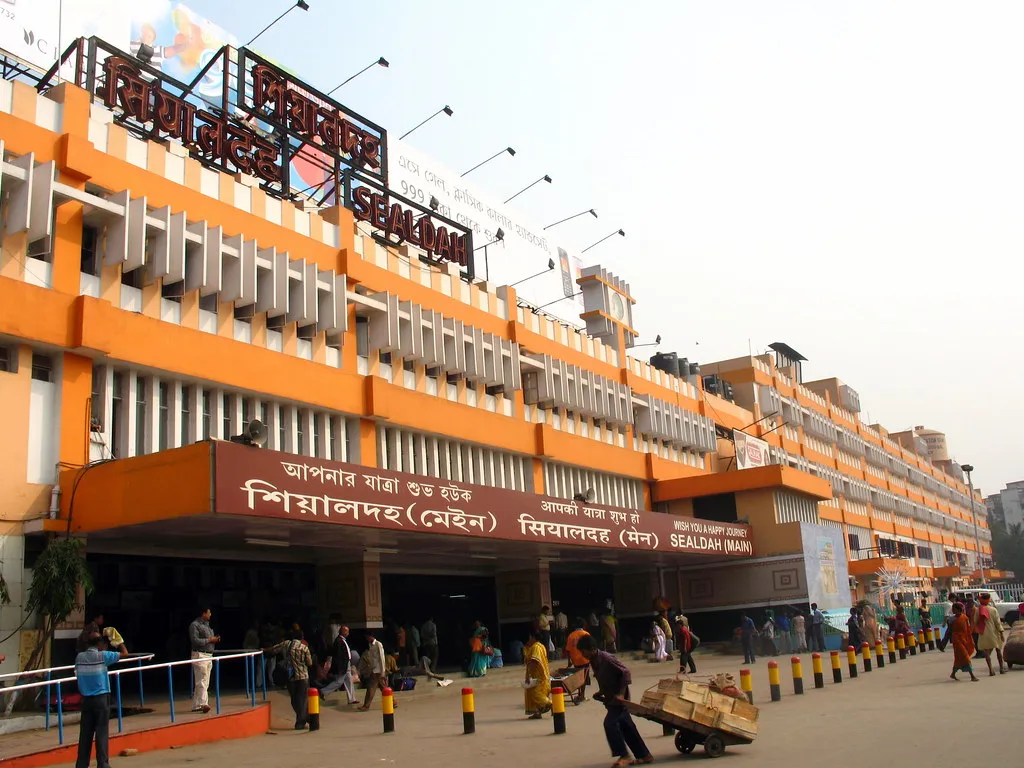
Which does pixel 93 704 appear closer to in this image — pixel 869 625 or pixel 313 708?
pixel 313 708

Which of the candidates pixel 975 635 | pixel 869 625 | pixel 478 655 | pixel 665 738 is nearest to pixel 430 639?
pixel 478 655

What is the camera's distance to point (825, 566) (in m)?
35.9

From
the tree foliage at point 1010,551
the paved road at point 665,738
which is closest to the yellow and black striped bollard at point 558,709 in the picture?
the paved road at point 665,738

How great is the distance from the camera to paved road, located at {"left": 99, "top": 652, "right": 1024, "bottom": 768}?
11.1 metres

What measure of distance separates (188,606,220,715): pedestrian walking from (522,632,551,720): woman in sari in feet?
16.4

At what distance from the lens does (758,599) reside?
3534 cm

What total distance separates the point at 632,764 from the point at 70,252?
14350 millimetres

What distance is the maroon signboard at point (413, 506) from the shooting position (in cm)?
1645

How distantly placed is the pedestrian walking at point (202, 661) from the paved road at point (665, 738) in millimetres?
972

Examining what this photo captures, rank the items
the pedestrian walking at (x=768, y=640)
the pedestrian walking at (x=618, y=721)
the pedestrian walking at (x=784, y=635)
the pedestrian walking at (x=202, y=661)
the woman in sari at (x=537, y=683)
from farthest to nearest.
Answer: the pedestrian walking at (x=784, y=635), the pedestrian walking at (x=768, y=640), the woman in sari at (x=537, y=683), the pedestrian walking at (x=202, y=661), the pedestrian walking at (x=618, y=721)

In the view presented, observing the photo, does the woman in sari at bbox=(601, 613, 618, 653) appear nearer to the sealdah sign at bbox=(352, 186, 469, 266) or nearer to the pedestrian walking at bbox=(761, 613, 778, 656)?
the pedestrian walking at bbox=(761, 613, 778, 656)

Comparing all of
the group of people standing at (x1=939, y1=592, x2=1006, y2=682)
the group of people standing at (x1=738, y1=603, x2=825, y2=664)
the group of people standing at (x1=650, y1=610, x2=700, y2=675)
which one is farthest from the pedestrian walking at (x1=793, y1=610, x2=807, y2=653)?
the group of people standing at (x1=939, y1=592, x2=1006, y2=682)

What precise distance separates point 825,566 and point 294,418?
2185 cm

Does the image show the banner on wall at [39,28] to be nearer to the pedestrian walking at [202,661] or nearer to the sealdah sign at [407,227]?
the sealdah sign at [407,227]
